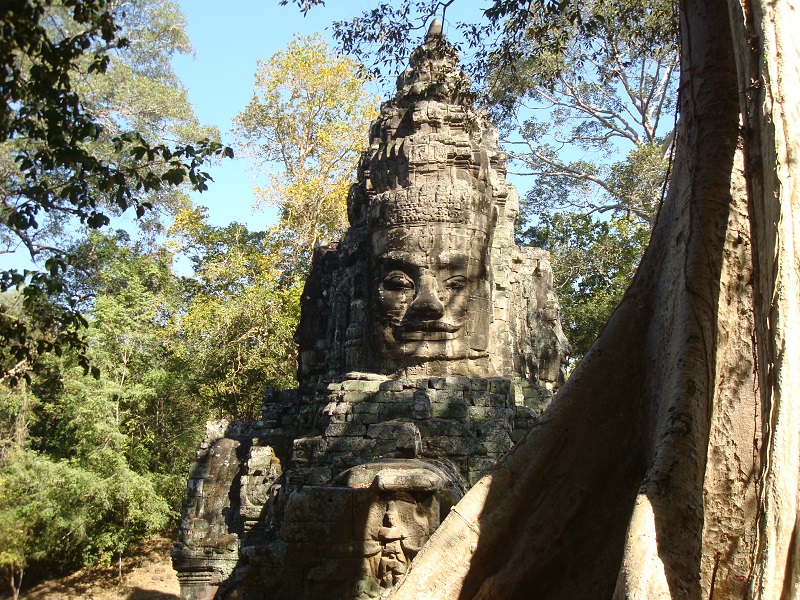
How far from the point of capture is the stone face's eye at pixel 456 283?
34.6 feet

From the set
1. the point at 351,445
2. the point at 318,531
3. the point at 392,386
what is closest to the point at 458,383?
the point at 392,386

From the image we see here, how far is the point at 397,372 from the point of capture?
10.5 meters

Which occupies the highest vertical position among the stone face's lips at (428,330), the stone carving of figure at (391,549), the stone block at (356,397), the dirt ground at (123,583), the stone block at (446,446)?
the stone face's lips at (428,330)

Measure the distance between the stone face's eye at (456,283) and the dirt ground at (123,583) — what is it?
1154cm

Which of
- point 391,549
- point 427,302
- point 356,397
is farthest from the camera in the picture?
point 427,302

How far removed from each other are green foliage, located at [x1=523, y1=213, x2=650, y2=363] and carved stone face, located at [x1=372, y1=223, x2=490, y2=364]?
930 centimetres

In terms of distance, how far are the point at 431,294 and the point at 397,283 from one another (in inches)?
19.5

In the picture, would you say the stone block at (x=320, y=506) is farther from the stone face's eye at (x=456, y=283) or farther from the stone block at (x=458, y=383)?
the stone face's eye at (x=456, y=283)

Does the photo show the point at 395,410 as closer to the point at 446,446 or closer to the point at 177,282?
the point at 446,446

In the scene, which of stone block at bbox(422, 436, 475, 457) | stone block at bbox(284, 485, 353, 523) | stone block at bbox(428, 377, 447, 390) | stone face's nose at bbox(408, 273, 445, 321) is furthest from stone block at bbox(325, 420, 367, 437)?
stone block at bbox(284, 485, 353, 523)

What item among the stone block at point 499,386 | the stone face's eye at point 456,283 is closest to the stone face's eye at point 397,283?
the stone face's eye at point 456,283

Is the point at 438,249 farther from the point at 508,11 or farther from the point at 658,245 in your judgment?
the point at 658,245

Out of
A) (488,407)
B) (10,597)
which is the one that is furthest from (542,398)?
(10,597)

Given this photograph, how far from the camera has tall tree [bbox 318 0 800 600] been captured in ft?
9.28
